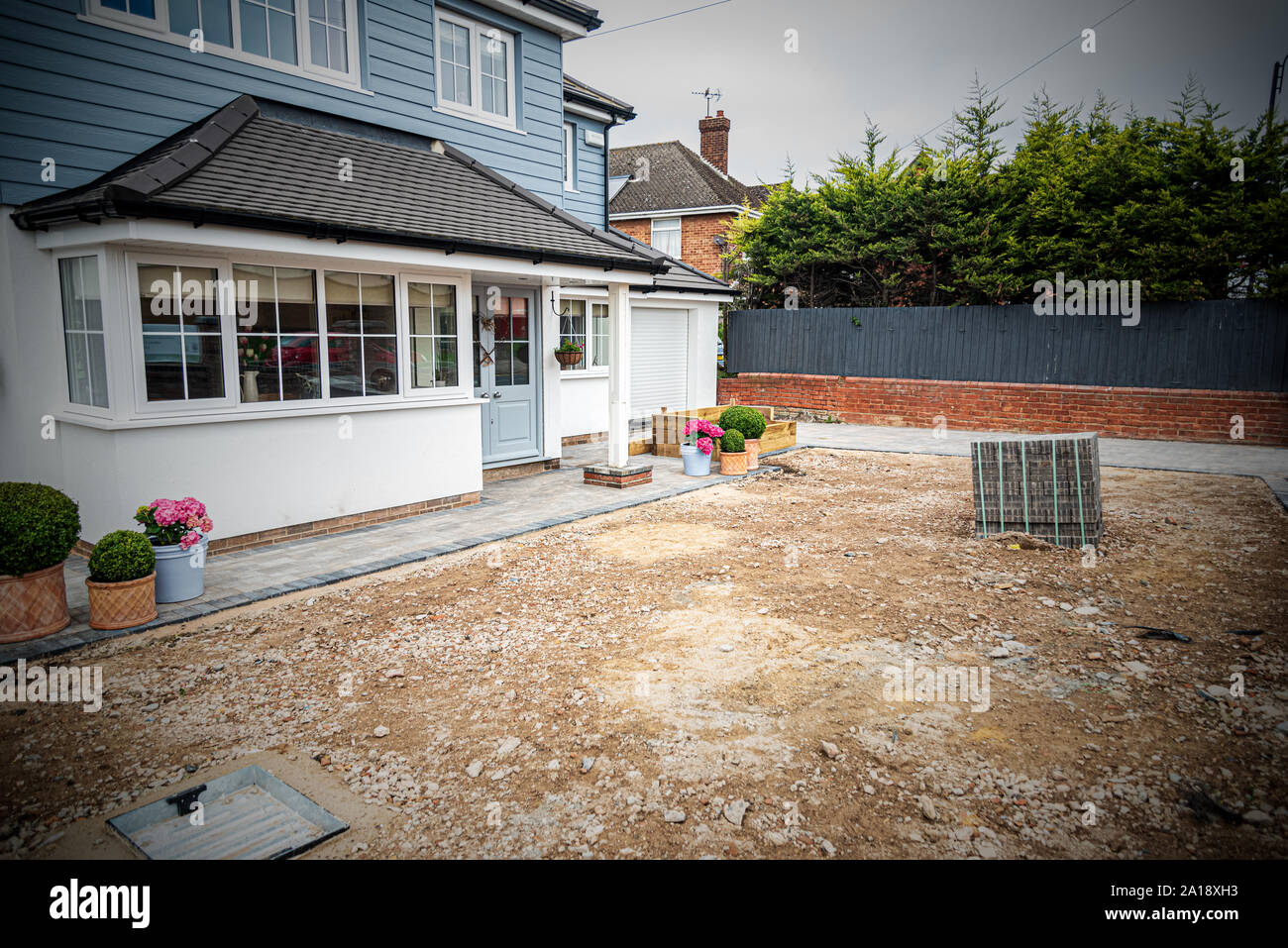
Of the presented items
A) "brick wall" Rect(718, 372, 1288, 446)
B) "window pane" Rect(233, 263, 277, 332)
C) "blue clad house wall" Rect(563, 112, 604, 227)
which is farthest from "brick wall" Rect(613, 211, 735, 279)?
"window pane" Rect(233, 263, 277, 332)

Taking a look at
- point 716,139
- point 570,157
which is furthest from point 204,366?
point 716,139

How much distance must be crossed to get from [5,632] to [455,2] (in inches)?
356

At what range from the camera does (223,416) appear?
271 inches

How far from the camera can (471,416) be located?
30.4 feet

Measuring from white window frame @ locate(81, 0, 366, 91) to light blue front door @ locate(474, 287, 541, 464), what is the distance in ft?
9.84

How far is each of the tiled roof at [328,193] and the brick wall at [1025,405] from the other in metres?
8.96

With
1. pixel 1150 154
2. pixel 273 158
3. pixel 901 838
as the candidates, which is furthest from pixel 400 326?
pixel 1150 154

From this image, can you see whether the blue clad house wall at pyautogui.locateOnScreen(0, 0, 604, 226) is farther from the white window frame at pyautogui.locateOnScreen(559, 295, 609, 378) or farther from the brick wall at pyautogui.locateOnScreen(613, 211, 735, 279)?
the brick wall at pyautogui.locateOnScreen(613, 211, 735, 279)

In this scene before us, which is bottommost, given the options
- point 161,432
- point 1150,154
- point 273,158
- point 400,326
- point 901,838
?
point 901,838

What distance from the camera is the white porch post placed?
1023cm

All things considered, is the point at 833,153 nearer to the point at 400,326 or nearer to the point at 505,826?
the point at 400,326

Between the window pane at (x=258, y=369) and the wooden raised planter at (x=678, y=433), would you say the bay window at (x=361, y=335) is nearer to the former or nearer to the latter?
the window pane at (x=258, y=369)

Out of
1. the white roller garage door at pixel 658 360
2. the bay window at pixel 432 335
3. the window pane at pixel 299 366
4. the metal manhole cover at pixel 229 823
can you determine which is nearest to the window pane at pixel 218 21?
the bay window at pixel 432 335

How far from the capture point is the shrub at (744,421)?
11.7 meters
